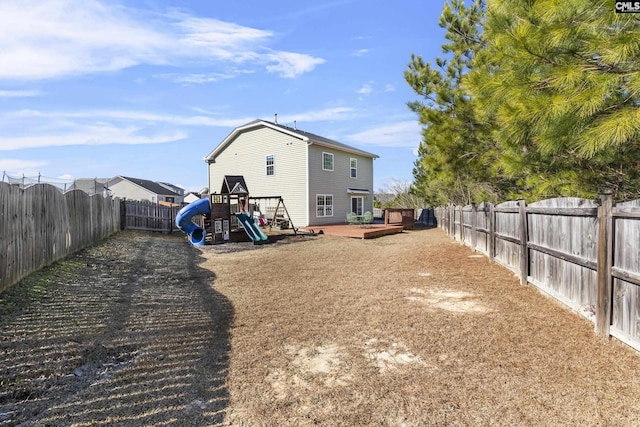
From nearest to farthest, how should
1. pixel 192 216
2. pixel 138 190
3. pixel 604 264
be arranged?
pixel 604 264 → pixel 192 216 → pixel 138 190

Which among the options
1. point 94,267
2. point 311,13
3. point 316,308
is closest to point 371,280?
point 316,308

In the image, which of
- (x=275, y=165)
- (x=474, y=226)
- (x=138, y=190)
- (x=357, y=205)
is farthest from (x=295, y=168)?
(x=138, y=190)

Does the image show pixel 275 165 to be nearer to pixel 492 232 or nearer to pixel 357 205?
pixel 357 205

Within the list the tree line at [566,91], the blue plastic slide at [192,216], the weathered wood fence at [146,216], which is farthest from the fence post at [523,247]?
the weathered wood fence at [146,216]

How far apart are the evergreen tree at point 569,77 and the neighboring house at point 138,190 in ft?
147

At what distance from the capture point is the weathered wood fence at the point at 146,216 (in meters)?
15.5

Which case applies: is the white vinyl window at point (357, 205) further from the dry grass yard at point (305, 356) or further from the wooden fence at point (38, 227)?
the dry grass yard at point (305, 356)

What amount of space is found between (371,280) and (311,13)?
7663mm

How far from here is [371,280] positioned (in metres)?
6.84

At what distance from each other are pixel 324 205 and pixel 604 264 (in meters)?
17.2

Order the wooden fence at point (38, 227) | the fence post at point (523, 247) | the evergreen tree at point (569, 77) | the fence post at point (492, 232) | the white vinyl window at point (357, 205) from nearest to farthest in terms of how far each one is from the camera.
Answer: the evergreen tree at point (569, 77), the wooden fence at point (38, 227), the fence post at point (523, 247), the fence post at point (492, 232), the white vinyl window at point (357, 205)

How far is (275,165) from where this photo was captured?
20.4 m

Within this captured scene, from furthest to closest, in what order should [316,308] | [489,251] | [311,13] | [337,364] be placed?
1. [311,13]
2. [489,251]
3. [316,308]
4. [337,364]

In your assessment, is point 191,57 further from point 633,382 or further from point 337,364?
point 633,382
